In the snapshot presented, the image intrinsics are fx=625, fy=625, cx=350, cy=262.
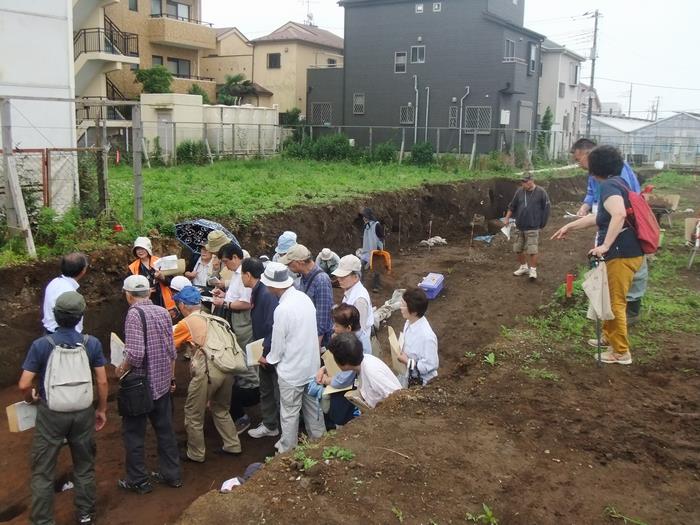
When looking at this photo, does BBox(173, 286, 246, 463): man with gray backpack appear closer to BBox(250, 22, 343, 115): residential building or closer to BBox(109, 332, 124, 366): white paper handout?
BBox(109, 332, 124, 366): white paper handout

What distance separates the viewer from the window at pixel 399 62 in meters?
35.3

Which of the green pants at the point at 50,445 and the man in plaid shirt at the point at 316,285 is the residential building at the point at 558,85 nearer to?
the man in plaid shirt at the point at 316,285

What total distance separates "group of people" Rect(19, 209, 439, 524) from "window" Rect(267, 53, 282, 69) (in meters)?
34.0

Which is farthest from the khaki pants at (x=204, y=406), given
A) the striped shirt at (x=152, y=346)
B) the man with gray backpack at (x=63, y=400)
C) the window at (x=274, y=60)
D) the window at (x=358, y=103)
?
the window at (x=274, y=60)

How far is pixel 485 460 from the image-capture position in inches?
167

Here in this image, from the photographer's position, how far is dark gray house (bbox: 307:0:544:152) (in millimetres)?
33062

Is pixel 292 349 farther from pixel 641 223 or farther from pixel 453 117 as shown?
pixel 453 117

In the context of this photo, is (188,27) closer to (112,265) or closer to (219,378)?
(112,265)

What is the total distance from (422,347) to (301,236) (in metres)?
8.75

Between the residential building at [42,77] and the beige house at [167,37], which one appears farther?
the beige house at [167,37]

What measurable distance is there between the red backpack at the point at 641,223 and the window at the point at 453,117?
1146 inches

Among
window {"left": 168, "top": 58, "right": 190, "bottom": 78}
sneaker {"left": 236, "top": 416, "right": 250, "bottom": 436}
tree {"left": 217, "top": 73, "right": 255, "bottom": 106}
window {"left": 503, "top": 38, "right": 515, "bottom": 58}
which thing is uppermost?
window {"left": 503, "top": 38, "right": 515, "bottom": 58}

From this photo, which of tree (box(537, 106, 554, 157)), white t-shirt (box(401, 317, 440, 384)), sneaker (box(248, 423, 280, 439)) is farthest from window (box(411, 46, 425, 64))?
white t-shirt (box(401, 317, 440, 384))

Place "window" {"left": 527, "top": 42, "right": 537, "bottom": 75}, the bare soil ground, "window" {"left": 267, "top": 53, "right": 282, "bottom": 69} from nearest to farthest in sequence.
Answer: the bare soil ground < "window" {"left": 527, "top": 42, "right": 537, "bottom": 75} < "window" {"left": 267, "top": 53, "right": 282, "bottom": 69}
